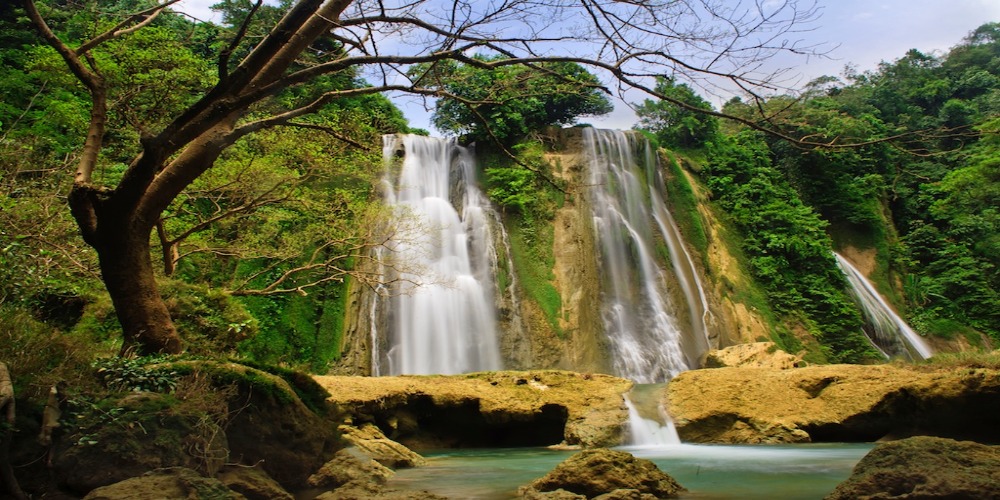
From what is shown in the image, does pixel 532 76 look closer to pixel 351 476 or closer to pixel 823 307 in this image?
pixel 351 476

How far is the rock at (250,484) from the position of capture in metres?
4.85

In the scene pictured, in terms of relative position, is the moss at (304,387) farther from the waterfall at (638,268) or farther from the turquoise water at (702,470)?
the waterfall at (638,268)

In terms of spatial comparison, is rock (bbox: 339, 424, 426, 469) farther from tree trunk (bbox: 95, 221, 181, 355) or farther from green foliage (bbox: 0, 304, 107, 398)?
green foliage (bbox: 0, 304, 107, 398)

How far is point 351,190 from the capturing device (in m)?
17.3

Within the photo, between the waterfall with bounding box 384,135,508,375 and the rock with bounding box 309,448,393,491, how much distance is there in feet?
23.9

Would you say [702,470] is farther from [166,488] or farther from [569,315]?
[569,315]

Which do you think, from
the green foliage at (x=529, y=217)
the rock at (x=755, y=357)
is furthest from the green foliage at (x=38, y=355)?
the green foliage at (x=529, y=217)

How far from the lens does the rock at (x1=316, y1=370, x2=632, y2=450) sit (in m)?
10.2

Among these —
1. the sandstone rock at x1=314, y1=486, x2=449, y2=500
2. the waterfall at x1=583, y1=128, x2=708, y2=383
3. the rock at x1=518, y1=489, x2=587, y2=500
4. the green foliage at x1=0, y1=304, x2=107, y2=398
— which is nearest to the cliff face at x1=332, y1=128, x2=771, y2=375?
the waterfall at x1=583, y1=128, x2=708, y2=383

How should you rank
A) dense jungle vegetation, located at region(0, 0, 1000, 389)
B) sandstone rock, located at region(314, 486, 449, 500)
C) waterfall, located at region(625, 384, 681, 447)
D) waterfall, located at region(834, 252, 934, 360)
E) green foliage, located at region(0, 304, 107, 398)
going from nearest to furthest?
green foliage, located at region(0, 304, 107, 398), sandstone rock, located at region(314, 486, 449, 500), dense jungle vegetation, located at region(0, 0, 1000, 389), waterfall, located at region(625, 384, 681, 447), waterfall, located at region(834, 252, 934, 360)

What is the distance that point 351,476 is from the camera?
6.14 m

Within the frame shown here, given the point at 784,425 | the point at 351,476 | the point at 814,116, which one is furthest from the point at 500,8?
the point at 814,116

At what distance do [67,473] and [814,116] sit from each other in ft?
95.1

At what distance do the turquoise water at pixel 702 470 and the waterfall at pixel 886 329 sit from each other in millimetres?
14019
